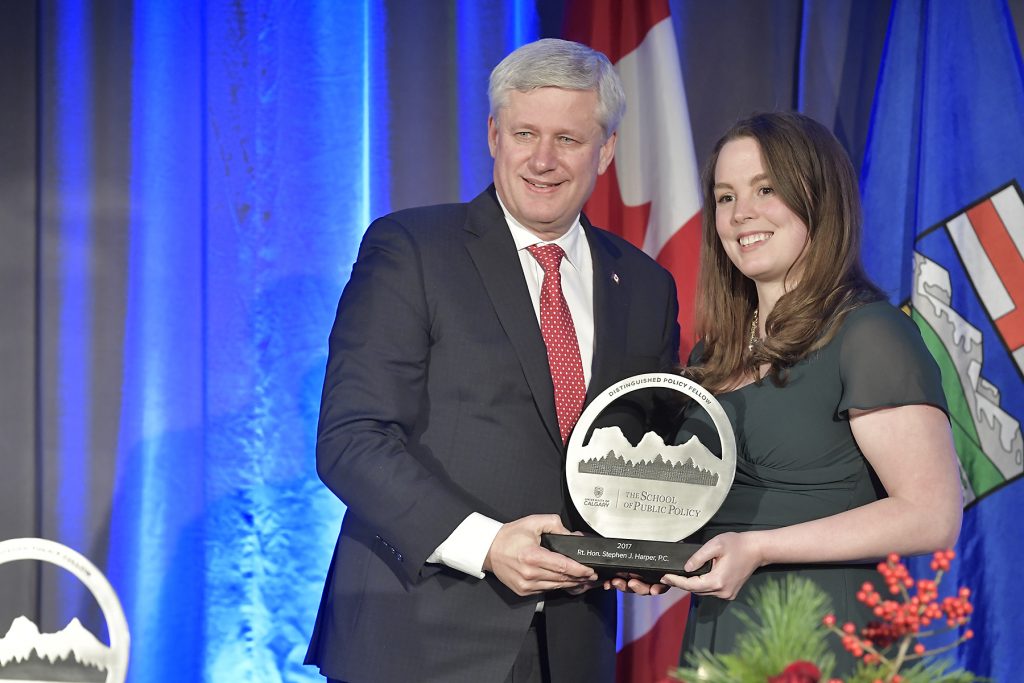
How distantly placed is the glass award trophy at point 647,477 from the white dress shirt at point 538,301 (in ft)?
0.42

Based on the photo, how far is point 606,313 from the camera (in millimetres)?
1997

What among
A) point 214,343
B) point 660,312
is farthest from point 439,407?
point 214,343

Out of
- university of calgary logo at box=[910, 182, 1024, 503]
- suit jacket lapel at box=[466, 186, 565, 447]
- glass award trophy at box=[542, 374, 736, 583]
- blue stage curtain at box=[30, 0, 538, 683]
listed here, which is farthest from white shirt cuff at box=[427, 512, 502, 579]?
university of calgary logo at box=[910, 182, 1024, 503]

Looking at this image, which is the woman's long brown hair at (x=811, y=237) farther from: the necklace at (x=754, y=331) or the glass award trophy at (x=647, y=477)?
the glass award trophy at (x=647, y=477)

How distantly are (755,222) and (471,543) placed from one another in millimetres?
727

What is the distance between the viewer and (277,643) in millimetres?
2738

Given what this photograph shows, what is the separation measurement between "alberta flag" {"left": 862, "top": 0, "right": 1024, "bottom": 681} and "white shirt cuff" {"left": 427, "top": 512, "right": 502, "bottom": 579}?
1568mm

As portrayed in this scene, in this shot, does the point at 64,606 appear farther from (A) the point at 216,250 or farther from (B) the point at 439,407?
(B) the point at 439,407

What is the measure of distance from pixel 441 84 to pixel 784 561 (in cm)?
174

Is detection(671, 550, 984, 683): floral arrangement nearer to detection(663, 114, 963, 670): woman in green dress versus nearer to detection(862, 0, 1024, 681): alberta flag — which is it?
detection(663, 114, 963, 670): woman in green dress

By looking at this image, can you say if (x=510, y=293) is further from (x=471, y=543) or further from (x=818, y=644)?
(x=818, y=644)

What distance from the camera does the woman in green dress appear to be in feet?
5.23

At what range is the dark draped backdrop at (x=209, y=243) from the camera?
8.58ft

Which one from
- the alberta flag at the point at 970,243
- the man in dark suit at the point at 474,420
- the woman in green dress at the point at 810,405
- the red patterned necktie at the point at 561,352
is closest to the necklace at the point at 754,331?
the woman in green dress at the point at 810,405
